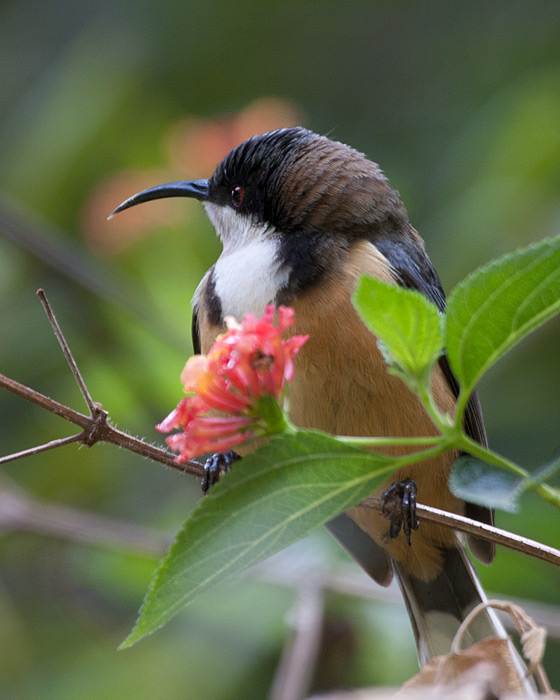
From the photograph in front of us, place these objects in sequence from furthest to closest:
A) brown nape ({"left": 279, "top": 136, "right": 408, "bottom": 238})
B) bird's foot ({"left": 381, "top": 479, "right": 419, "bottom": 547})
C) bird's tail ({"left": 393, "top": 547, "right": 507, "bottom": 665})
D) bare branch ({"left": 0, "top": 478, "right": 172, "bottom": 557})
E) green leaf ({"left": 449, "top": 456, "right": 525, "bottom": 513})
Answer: bare branch ({"left": 0, "top": 478, "right": 172, "bottom": 557}) < bird's tail ({"left": 393, "top": 547, "right": 507, "bottom": 665}) < brown nape ({"left": 279, "top": 136, "right": 408, "bottom": 238}) < bird's foot ({"left": 381, "top": 479, "right": 419, "bottom": 547}) < green leaf ({"left": 449, "top": 456, "right": 525, "bottom": 513})

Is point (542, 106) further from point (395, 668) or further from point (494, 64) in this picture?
point (395, 668)

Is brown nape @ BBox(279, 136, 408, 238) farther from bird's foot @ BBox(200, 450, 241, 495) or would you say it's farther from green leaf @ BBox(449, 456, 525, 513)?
green leaf @ BBox(449, 456, 525, 513)

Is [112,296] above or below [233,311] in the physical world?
below

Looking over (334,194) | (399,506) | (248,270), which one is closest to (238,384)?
(399,506)

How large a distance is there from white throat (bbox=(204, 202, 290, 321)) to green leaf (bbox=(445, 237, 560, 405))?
4.89ft

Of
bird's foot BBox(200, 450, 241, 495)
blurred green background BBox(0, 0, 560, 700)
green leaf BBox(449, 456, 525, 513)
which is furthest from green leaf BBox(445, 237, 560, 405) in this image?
blurred green background BBox(0, 0, 560, 700)

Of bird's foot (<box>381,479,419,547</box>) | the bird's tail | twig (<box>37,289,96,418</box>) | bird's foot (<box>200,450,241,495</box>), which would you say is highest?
twig (<box>37,289,96,418</box>)

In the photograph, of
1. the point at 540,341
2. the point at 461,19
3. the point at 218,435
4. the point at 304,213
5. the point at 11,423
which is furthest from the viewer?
the point at 461,19

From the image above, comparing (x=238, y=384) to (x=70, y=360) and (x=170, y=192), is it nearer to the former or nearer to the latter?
(x=70, y=360)

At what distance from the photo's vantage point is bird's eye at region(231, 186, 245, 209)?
137 inches

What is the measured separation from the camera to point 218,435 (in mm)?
1511

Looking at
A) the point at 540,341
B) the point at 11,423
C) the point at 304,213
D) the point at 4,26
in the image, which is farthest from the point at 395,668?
the point at 4,26

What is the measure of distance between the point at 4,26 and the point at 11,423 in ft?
10.2

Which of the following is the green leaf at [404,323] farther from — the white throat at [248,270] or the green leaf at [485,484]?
the white throat at [248,270]
